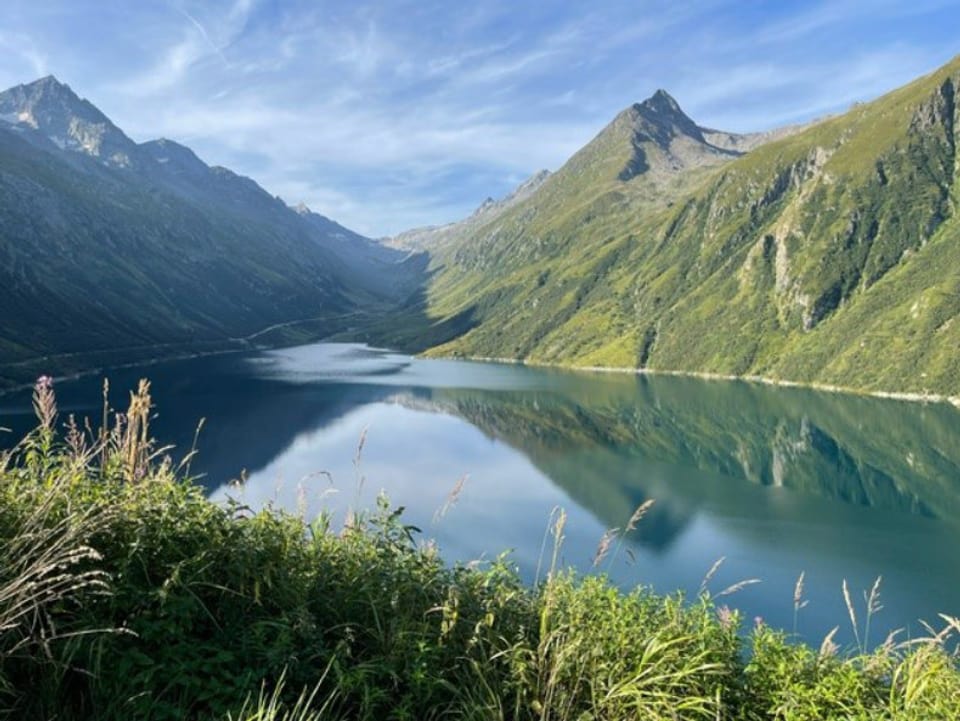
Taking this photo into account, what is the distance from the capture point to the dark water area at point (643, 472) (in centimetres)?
5953

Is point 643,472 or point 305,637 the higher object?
point 305,637

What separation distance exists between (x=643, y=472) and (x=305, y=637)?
100m

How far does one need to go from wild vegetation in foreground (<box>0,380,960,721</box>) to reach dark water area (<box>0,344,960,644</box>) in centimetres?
175

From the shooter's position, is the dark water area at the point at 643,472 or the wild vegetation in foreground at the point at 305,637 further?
the dark water area at the point at 643,472

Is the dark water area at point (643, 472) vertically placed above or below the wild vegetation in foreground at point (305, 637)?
below

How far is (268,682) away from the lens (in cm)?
605

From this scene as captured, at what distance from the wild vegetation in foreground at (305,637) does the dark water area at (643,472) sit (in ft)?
5.74

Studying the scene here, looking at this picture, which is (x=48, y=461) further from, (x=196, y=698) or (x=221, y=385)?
(x=221, y=385)

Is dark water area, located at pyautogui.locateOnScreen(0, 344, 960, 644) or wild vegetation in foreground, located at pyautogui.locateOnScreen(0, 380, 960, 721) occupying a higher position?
wild vegetation in foreground, located at pyautogui.locateOnScreen(0, 380, 960, 721)

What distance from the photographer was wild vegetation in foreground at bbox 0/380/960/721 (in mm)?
5621

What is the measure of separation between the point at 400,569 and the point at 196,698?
8.80ft

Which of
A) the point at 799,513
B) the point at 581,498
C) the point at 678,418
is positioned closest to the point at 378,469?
the point at 581,498

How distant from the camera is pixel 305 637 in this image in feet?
21.4

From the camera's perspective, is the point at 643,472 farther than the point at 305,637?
Yes
